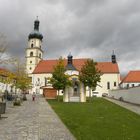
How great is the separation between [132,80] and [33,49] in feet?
116

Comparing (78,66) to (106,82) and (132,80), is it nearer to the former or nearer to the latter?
(106,82)

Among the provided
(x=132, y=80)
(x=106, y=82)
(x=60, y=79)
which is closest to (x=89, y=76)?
(x=60, y=79)

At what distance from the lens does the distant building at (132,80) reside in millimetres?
77750

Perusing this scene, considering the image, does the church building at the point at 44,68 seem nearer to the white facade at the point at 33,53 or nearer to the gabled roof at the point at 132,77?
the white facade at the point at 33,53

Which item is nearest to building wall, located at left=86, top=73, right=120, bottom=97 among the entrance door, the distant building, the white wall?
the distant building

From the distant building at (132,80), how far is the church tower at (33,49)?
1225 inches

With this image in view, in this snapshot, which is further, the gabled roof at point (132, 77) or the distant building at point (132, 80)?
the gabled roof at point (132, 77)

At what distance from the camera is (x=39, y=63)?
89812 mm

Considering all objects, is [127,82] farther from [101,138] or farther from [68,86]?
[101,138]

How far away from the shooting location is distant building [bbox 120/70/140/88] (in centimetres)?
7775

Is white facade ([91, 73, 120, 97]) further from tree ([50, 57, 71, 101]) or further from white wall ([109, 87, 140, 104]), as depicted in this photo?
tree ([50, 57, 71, 101])

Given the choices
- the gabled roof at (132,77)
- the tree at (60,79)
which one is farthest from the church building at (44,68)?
the tree at (60,79)

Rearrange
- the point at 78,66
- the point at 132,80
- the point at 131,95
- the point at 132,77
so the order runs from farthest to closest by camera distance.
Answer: the point at 78,66 < the point at 132,77 < the point at 132,80 < the point at 131,95

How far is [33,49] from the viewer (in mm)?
88500
